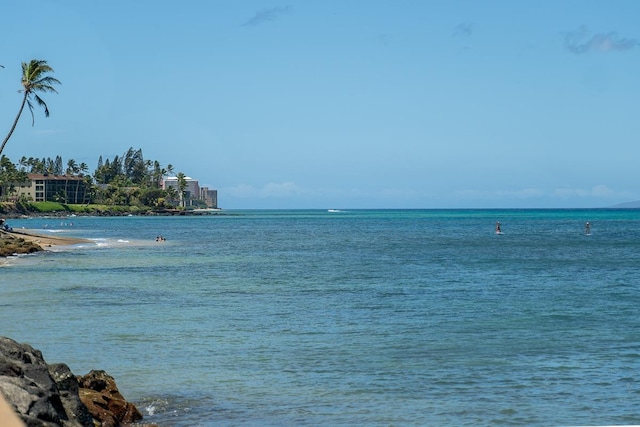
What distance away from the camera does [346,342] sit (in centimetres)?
1748

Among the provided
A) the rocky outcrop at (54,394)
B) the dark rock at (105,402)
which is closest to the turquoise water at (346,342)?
the dark rock at (105,402)

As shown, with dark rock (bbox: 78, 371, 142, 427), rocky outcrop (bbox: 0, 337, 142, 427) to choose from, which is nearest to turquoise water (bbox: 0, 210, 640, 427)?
dark rock (bbox: 78, 371, 142, 427)

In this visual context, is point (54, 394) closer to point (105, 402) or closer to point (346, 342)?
point (105, 402)

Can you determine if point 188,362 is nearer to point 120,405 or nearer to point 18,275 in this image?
point 120,405

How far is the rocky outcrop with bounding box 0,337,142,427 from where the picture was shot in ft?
24.2

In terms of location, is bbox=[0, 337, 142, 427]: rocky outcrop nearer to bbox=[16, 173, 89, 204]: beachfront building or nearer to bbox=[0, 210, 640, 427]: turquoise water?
bbox=[0, 210, 640, 427]: turquoise water

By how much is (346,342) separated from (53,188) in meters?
172

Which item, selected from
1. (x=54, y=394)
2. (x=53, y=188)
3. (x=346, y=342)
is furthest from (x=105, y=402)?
(x=53, y=188)

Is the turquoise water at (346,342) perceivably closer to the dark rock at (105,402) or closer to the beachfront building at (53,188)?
the dark rock at (105,402)

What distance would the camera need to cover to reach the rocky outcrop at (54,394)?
24.2 ft

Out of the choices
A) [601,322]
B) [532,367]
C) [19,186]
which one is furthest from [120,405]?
[19,186]

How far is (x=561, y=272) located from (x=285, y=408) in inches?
1132

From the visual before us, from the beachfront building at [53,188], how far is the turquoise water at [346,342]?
146 metres

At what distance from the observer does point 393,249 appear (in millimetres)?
60062
